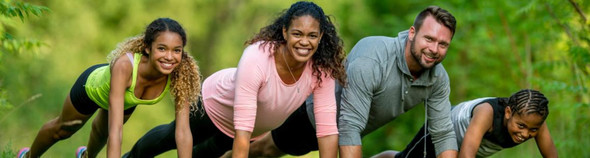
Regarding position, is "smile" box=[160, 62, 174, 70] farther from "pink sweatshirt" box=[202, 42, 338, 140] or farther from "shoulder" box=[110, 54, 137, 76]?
"pink sweatshirt" box=[202, 42, 338, 140]

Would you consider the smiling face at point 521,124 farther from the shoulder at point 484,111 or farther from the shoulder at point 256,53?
the shoulder at point 256,53

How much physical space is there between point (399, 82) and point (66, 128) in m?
2.53

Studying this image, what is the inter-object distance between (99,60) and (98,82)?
653 cm

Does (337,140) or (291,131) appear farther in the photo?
(291,131)

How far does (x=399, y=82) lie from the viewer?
555 cm

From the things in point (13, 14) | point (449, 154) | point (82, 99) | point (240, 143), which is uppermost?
point (13, 14)

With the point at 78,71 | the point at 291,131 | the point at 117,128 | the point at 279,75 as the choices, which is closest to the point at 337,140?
the point at 279,75

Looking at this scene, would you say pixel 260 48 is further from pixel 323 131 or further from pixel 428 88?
pixel 428 88

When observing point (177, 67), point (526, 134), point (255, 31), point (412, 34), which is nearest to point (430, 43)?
point (412, 34)

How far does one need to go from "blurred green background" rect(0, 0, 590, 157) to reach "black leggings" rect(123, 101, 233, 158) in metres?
2.47

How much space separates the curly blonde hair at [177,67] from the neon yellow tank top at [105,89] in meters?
0.08

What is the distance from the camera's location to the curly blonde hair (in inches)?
213

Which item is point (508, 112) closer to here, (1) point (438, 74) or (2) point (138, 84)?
(1) point (438, 74)

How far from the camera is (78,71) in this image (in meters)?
11.7
